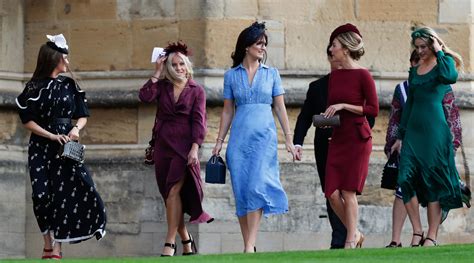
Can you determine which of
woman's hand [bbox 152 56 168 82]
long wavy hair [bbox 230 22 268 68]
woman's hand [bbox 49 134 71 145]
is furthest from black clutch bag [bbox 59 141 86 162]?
long wavy hair [bbox 230 22 268 68]

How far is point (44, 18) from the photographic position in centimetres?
1970

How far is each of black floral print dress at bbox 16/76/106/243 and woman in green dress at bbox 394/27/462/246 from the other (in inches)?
93.1

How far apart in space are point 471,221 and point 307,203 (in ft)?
4.69

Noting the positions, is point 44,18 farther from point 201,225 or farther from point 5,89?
point 201,225

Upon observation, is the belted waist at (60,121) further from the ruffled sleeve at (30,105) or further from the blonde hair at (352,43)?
the blonde hair at (352,43)

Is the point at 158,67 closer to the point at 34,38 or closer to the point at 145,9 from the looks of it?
the point at 145,9

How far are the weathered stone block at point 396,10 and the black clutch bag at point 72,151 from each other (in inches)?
130

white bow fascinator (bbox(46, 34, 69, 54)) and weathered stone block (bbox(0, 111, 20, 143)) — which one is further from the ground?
white bow fascinator (bbox(46, 34, 69, 54))

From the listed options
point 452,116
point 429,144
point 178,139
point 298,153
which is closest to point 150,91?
point 178,139

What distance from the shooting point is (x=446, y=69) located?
55.1 ft

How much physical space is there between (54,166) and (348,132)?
2147 mm

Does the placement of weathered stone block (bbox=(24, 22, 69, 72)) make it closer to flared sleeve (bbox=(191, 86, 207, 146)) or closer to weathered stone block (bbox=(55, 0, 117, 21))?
weathered stone block (bbox=(55, 0, 117, 21))

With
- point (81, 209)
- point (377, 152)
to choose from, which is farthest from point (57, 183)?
point (377, 152)

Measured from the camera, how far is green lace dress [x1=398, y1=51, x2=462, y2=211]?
17.0 m
